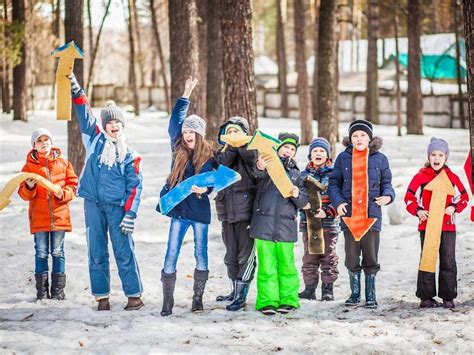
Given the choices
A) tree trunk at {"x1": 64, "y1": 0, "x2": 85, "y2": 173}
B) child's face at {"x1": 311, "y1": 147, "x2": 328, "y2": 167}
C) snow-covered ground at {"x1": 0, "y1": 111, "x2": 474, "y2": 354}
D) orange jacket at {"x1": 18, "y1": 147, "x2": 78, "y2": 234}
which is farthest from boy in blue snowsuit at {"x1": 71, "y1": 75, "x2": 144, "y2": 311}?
tree trunk at {"x1": 64, "y1": 0, "x2": 85, "y2": 173}

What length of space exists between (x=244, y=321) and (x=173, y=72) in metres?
7.79

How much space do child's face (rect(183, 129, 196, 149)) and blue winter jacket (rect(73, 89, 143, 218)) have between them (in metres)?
0.52

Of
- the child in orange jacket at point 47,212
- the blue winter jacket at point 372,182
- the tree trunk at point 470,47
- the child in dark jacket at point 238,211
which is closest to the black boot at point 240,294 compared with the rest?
the child in dark jacket at point 238,211

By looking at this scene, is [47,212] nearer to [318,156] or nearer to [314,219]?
[314,219]

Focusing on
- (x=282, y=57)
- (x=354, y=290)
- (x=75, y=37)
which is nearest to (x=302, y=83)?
(x=75, y=37)

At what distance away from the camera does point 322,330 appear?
6113 mm

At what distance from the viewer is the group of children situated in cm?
683

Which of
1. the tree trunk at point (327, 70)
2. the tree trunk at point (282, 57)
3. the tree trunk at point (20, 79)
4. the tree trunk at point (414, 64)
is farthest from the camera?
the tree trunk at point (282, 57)

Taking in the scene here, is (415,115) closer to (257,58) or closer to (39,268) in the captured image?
(39,268)

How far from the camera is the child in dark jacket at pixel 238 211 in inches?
274

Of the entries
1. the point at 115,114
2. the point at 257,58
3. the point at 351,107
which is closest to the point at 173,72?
the point at 115,114

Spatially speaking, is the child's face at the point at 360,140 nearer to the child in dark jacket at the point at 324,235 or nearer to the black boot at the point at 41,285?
the child in dark jacket at the point at 324,235

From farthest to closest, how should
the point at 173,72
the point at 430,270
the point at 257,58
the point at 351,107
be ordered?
the point at 257,58
the point at 351,107
the point at 173,72
the point at 430,270

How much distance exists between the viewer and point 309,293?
24.7ft
